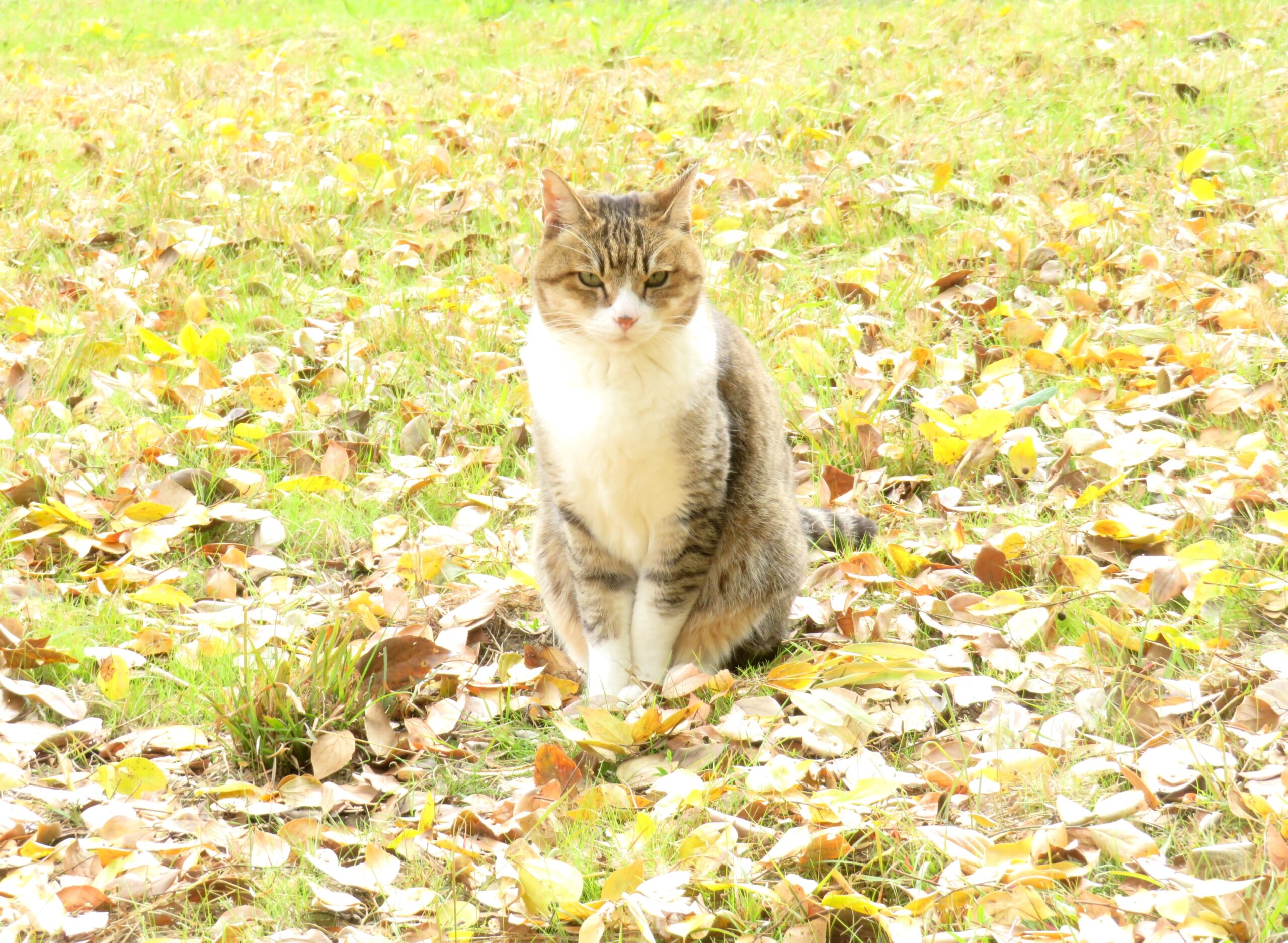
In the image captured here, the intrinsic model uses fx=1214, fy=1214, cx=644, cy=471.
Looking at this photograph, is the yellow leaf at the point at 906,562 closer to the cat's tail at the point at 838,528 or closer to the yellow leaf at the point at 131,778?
the cat's tail at the point at 838,528

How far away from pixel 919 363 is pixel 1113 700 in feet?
5.74

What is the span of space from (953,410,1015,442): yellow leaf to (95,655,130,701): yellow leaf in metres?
2.32

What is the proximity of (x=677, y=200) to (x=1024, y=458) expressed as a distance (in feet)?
4.18

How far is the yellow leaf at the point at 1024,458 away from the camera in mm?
3414

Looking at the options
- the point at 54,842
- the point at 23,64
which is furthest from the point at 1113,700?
the point at 23,64

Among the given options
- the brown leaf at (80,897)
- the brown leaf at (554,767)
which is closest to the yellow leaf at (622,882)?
the brown leaf at (554,767)

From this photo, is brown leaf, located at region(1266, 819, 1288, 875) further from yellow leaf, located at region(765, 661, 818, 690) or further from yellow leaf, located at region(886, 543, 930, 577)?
yellow leaf, located at region(886, 543, 930, 577)

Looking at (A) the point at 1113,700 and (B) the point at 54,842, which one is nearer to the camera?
(B) the point at 54,842

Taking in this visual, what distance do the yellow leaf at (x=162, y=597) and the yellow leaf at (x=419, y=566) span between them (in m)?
0.53

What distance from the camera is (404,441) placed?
3891 millimetres

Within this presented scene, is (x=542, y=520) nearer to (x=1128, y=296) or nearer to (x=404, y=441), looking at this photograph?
(x=404, y=441)

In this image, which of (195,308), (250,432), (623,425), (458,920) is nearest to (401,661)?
(623,425)

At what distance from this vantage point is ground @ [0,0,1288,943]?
2031mm

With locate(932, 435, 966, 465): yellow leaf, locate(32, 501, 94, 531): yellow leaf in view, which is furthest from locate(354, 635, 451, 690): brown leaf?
locate(932, 435, 966, 465): yellow leaf
